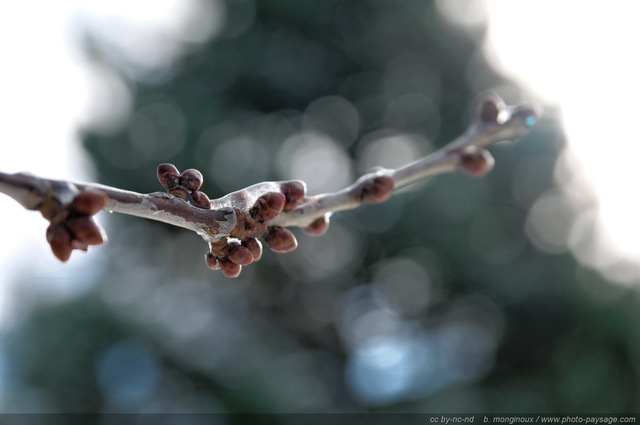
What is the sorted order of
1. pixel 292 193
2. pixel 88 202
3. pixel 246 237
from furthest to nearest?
pixel 292 193
pixel 246 237
pixel 88 202

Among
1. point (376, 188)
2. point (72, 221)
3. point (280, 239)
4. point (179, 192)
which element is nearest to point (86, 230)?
point (72, 221)

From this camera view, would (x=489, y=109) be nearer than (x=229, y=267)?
No

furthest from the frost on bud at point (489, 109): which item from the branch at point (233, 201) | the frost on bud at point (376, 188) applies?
the frost on bud at point (376, 188)

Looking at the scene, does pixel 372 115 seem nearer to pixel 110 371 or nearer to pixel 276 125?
pixel 276 125

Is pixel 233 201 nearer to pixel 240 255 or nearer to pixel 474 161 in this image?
pixel 240 255

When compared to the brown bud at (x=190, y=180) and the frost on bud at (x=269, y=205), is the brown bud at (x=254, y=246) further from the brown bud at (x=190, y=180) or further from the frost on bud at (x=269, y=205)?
the brown bud at (x=190, y=180)

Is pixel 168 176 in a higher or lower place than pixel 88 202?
higher

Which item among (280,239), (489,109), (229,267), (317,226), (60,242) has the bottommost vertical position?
(60,242)
